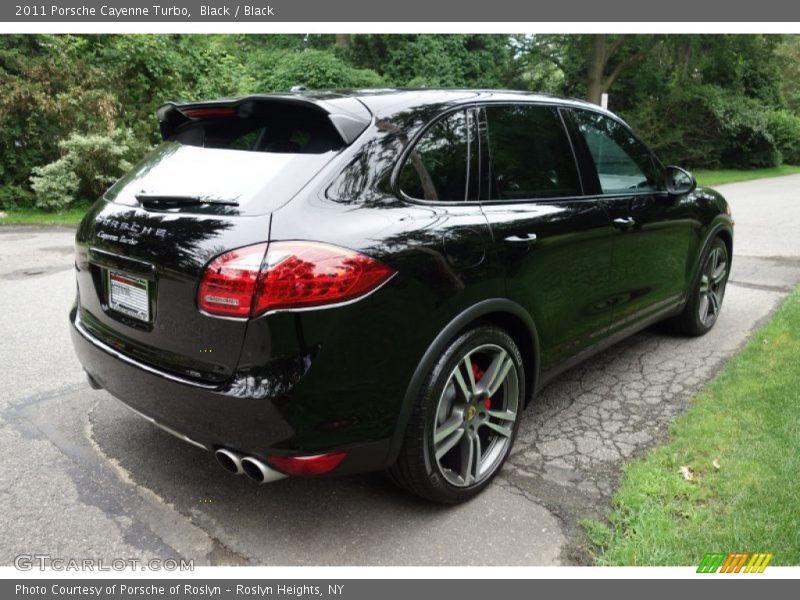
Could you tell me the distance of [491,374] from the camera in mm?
2896

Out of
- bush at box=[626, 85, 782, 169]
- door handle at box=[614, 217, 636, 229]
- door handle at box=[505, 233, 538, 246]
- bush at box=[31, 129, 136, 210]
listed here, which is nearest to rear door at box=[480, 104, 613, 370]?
door handle at box=[505, 233, 538, 246]

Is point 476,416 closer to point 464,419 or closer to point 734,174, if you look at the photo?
point 464,419

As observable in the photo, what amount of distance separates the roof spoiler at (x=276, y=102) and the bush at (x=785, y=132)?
30.7 m

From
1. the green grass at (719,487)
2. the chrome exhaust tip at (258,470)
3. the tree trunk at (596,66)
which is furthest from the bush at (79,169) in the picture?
the tree trunk at (596,66)

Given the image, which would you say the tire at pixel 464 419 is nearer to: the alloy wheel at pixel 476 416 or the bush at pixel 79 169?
the alloy wheel at pixel 476 416

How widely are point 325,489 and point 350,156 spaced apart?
1507 mm

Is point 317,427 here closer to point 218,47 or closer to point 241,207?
point 241,207

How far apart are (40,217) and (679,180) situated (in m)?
10.9

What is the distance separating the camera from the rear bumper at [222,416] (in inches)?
87.4

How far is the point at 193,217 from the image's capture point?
238 cm

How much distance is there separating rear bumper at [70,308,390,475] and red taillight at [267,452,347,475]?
0.02 metres

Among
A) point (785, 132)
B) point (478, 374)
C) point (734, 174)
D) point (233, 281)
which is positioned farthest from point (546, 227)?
point (785, 132)

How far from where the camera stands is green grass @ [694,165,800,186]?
22.1 m

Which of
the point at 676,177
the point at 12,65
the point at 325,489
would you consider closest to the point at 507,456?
the point at 325,489
